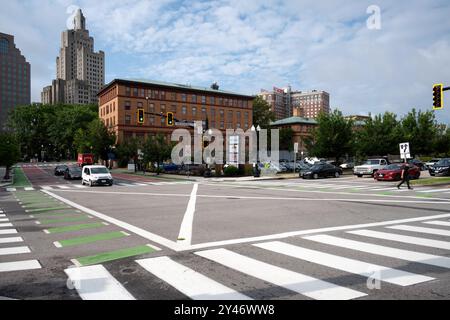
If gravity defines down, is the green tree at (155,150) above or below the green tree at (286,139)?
below

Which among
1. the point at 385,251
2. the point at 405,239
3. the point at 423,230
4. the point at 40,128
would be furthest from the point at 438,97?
the point at 40,128

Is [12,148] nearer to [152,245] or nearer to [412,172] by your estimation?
[152,245]

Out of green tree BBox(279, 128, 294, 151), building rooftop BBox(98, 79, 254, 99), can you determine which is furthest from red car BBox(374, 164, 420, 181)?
green tree BBox(279, 128, 294, 151)

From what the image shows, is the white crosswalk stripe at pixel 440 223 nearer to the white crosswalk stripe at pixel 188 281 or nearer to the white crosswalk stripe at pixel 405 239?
the white crosswalk stripe at pixel 405 239

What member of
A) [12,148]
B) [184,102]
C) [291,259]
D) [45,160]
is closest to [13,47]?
[45,160]

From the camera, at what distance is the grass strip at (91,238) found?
8.14 metres

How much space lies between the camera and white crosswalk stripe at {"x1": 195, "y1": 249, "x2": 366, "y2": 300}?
4.80 metres

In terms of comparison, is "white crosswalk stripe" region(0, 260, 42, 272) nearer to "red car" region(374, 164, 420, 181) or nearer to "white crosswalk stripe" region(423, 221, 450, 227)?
"white crosswalk stripe" region(423, 221, 450, 227)

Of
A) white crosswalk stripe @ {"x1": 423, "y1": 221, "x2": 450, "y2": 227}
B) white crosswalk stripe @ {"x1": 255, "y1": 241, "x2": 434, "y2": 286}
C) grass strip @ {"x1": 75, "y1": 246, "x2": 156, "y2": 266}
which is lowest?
white crosswalk stripe @ {"x1": 423, "y1": 221, "x2": 450, "y2": 227}

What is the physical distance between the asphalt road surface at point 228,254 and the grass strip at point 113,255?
0.07 ft

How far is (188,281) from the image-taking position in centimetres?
539

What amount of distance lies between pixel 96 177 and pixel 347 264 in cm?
2445

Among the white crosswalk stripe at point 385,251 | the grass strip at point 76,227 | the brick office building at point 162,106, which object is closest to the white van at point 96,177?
the grass strip at point 76,227

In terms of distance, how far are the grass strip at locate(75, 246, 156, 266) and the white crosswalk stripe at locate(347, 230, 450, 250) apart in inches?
203
